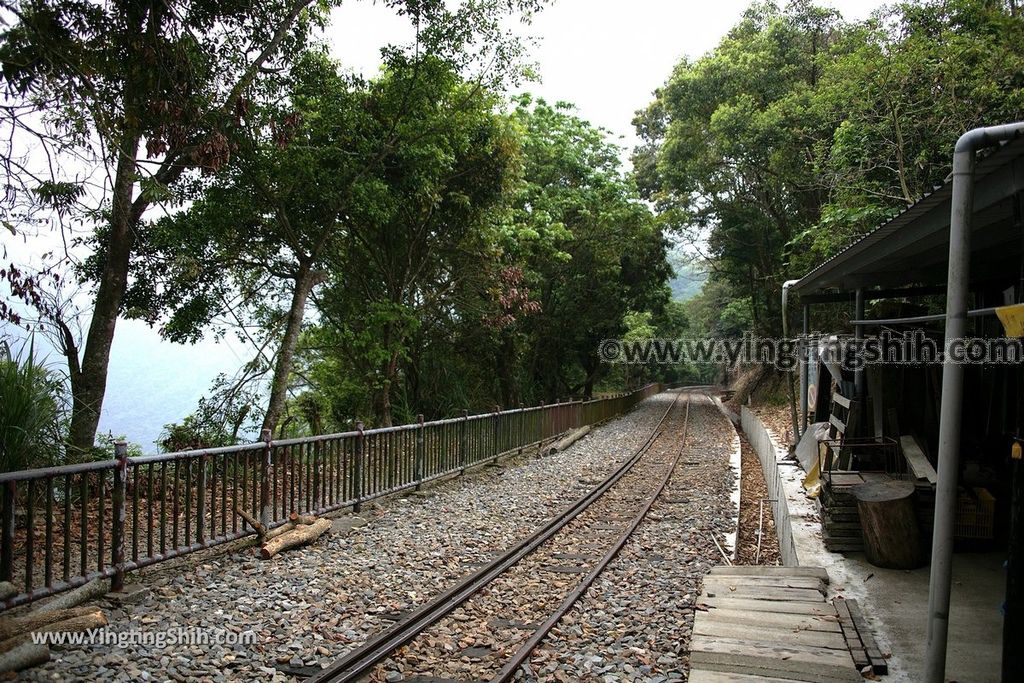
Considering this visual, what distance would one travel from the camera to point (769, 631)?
4.22 metres

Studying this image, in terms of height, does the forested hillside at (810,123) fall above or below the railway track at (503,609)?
above

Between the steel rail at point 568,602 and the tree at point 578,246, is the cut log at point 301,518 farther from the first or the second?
the tree at point 578,246

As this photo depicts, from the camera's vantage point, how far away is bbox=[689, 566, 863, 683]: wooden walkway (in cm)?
366

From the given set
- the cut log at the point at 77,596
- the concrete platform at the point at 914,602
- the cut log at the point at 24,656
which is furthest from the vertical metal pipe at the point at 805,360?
the cut log at the point at 24,656

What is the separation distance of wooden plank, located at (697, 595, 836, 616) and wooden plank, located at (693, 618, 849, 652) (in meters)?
0.31

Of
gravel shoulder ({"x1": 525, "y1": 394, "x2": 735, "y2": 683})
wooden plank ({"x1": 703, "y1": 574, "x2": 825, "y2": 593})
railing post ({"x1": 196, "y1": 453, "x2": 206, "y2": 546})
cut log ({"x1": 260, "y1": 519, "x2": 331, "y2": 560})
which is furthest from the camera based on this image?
cut log ({"x1": 260, "y1": 519, "x2": 331, "y2": 560})

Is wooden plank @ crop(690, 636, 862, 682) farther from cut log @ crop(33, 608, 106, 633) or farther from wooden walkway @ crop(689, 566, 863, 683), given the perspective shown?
cut log @ crop(33, 608, 106, 633)

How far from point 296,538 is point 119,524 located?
74.4 inches

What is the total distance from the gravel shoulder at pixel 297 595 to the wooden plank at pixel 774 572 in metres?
1.97

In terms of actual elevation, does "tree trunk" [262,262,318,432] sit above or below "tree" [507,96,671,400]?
below

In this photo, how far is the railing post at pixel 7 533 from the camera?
403 cm

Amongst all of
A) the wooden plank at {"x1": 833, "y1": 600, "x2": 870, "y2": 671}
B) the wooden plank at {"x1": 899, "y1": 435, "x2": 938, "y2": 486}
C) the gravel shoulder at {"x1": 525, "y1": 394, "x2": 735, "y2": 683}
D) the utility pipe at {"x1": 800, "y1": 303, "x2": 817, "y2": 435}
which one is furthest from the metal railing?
the wooden plank at {"x1": 899, "y1": 435, "x2": 938, "y2": 486}

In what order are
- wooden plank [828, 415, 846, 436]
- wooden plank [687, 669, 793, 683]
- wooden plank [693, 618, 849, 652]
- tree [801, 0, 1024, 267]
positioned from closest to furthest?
wooden plank [687, 669, 793, 683] < wooden plank [693, 618, 849, 652] < wooden plank [828, 415, 846, 436] < tree [801, 0, 1024, 267]

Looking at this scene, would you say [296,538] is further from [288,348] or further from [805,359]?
[805,359]
